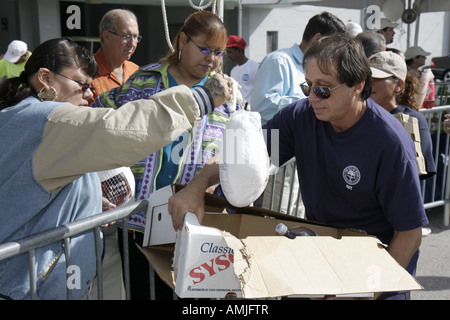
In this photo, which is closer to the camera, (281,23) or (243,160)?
(243,160)

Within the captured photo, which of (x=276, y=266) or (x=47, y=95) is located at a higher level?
(x=47, y=95)

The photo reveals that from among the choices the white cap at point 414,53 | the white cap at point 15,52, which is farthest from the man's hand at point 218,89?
the white cap at point 414,53

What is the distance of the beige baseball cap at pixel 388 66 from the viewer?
11.1 feet

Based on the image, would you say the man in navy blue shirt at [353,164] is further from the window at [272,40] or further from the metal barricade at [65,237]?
the window at [272,40]

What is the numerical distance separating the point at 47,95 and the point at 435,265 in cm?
402

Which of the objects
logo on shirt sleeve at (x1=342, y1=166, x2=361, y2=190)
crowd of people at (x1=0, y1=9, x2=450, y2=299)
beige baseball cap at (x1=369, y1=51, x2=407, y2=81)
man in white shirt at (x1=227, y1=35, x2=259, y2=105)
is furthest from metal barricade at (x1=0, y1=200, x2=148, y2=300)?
man in white shirt at (x1=227, y1=35, x2=259, y2=105)

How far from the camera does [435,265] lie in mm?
4871

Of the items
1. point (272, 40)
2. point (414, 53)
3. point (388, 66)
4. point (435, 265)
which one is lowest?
point (435, 265)

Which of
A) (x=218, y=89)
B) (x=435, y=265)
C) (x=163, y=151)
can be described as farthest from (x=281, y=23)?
(x=218, y=89)

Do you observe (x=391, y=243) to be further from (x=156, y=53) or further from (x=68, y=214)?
(x=156, y=53)

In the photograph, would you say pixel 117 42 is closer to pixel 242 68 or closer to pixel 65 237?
pixel 65 237

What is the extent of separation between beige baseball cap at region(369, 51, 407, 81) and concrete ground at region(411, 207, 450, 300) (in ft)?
6.14

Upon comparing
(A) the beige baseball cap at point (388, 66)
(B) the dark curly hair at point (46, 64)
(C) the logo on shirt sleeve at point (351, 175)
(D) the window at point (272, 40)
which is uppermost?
(B) the dark curly hair at point (46, 64)

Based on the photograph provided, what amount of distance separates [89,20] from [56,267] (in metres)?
14.8
